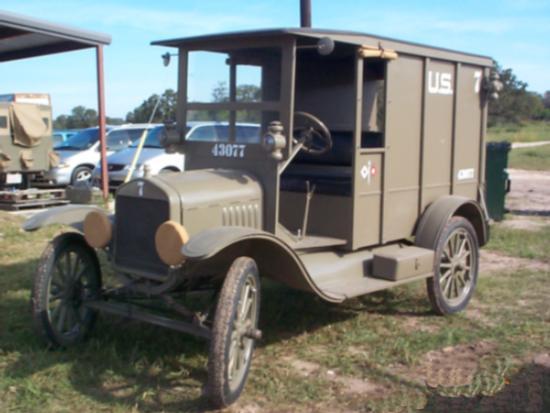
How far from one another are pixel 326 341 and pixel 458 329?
115 cm

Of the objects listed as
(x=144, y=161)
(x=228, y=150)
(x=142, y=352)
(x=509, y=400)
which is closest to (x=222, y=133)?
(x=228, y=150)

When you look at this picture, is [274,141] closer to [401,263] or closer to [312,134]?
[312,134]

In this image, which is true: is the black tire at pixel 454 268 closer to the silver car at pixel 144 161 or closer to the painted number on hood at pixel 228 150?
the painted number on hood at pixel 228 150

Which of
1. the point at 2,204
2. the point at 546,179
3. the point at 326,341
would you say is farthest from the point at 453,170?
the point at 546,179

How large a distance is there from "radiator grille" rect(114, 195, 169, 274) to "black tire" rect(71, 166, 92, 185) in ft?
34.3

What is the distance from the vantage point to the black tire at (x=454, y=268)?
5988 millimetres

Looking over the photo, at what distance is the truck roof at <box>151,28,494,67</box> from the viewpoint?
493 cm

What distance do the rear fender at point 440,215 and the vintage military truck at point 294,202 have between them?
1 centimetres

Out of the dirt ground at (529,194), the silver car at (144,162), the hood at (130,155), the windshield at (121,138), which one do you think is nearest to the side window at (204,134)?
the silver car at (144,162)

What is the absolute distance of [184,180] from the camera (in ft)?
15.7

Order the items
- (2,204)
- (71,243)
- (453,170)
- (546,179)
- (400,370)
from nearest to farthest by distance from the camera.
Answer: (400,370) < (71,243) < (453,170) < (2,204) < (546,179)

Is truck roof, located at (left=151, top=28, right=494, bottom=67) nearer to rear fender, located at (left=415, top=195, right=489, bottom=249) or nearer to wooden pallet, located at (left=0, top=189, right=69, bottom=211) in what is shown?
rear fender, located at (left=415, top=195, right=489, bottom=249)

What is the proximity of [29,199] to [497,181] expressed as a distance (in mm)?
8222

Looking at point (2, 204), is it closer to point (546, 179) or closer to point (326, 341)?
point (326, 341)
